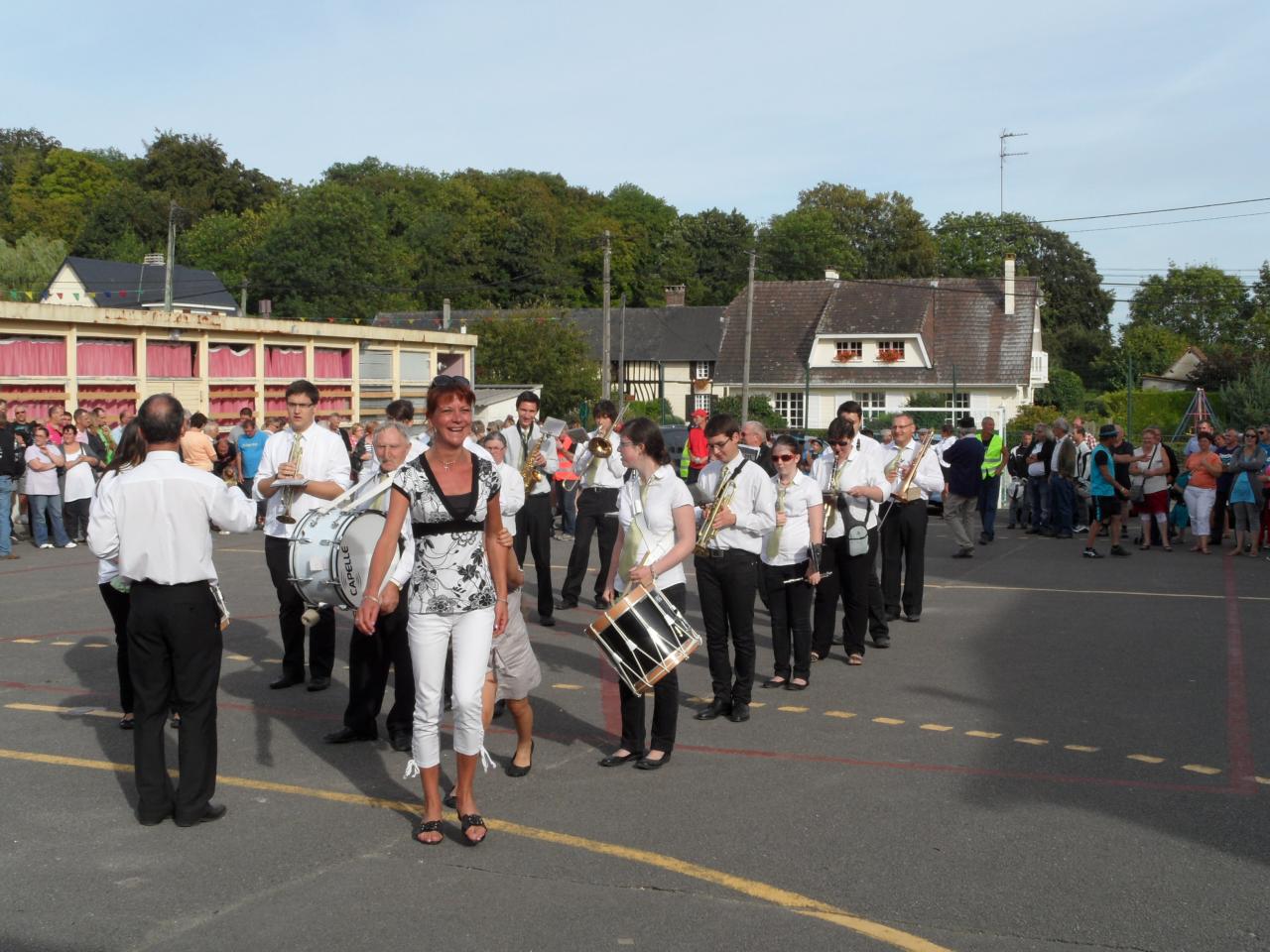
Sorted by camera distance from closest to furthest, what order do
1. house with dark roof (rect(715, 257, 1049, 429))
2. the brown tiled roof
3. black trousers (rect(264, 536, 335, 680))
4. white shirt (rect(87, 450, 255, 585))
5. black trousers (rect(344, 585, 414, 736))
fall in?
white shirt (rect(87, 450, 255, 585)) < black trousers (rect(344, 585, 414, 736)) < black trousers (rect(264, 536, 335, 680)) < house with dark roof (rect(715, 257, 1049, 429)) < the brown tiled roof

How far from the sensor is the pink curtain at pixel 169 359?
24391mm

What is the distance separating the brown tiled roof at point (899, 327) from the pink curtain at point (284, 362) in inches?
1162

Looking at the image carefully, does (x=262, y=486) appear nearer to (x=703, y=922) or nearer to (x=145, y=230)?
(x=703, y=922)

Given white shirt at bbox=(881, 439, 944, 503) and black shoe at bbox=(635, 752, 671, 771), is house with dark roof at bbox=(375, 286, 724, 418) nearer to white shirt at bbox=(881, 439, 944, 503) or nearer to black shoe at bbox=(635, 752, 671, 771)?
white shirt at bbox=(881, 439, 944, 503)

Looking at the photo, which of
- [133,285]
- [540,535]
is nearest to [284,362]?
[540,535]

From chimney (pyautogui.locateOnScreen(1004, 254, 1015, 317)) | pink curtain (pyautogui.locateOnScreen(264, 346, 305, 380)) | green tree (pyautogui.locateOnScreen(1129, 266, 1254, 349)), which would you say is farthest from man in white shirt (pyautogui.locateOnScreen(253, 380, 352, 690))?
green tree (pyautogui.locateOnScreen(1129, 266, 1254, 349))

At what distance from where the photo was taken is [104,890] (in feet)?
17.1

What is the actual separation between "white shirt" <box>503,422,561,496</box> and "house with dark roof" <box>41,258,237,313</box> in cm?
4747

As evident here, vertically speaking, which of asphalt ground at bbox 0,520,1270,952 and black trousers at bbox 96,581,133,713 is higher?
black trousers at bbox 96,581,133,713

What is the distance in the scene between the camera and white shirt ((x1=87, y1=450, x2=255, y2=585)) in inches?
236

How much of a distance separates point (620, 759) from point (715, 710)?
124 centimetres

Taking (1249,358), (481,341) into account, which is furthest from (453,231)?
(1249,358)

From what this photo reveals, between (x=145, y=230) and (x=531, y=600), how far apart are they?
246 feet

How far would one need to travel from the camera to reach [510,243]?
88.1 meters
